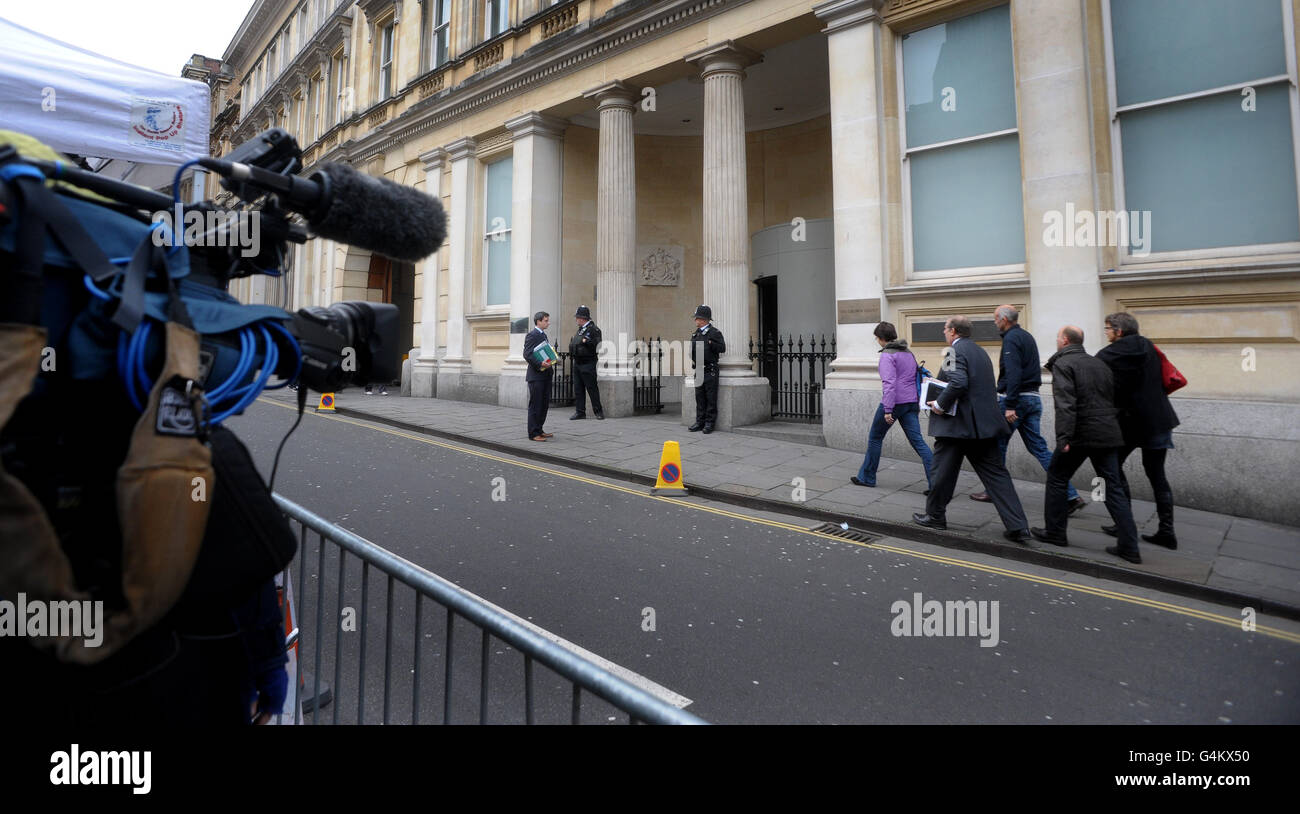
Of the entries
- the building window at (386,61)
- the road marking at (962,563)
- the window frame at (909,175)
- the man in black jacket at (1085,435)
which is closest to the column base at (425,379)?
the road marking at (962,563)

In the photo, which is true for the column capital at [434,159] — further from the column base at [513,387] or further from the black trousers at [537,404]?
the black trousers at [537,404]

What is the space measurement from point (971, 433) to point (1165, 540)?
1.76 m

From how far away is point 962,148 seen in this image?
870 centimetres

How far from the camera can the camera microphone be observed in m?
1.40

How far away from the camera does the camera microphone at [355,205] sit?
1401mm

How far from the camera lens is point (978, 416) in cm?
543

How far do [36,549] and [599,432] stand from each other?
9796 millimetres

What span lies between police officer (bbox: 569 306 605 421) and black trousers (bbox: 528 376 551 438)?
2127 millimetres

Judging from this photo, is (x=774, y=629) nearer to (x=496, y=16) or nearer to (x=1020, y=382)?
(x=1020, y=382)

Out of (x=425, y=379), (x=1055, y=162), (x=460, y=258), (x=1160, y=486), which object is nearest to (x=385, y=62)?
(x=460, y=258)

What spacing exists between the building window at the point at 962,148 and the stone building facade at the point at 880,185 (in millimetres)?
31

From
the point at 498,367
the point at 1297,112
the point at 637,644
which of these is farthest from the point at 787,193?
the point at 637,644

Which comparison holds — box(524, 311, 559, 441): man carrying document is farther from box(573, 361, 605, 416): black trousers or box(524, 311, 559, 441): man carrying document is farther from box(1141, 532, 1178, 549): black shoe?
box(1141, 532, 1178, 549): black shoe
